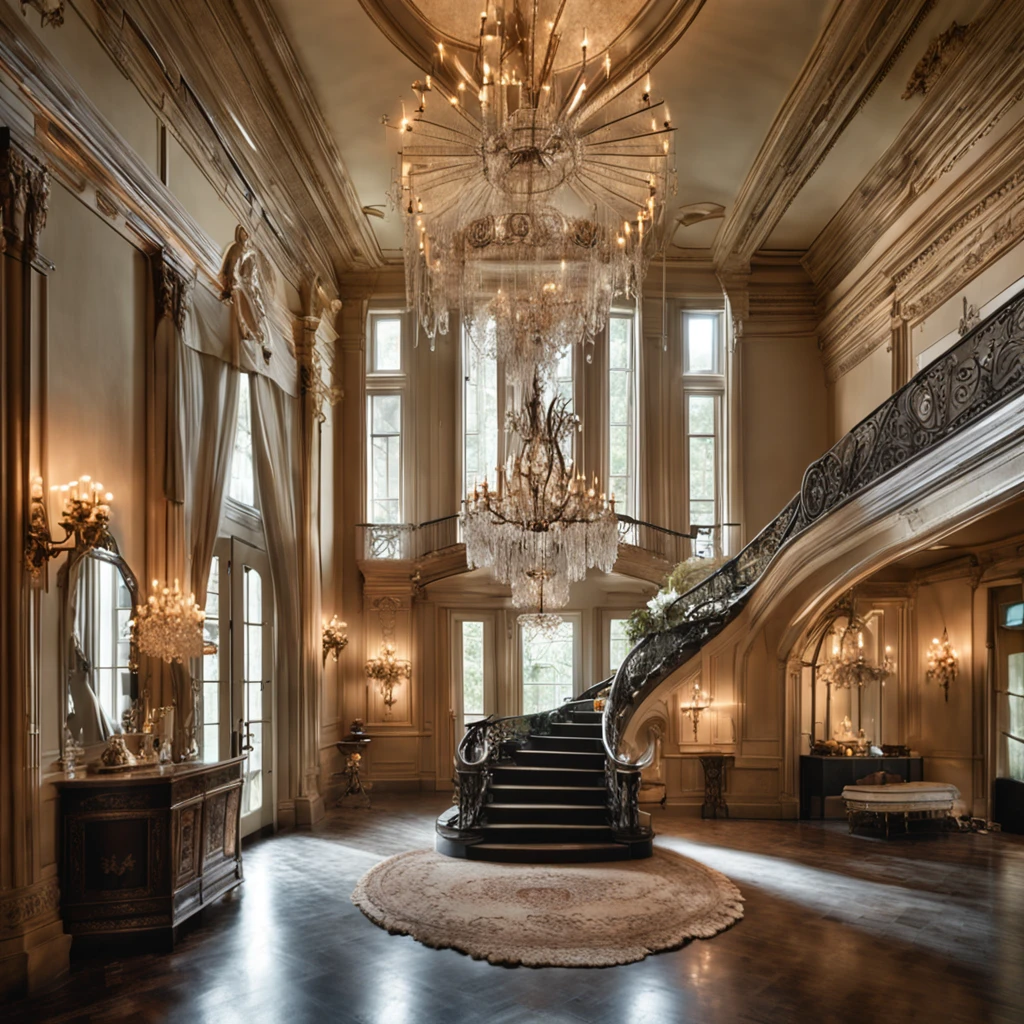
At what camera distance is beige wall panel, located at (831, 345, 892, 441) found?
1124 cm

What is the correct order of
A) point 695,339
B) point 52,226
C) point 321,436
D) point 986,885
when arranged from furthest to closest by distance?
point 695,339, point 321,436, point 986,885, point 52,226

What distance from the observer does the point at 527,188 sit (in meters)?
7.00

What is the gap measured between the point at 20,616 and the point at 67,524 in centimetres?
56

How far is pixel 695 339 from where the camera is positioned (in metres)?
14.0

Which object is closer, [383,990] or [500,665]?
[383,990]

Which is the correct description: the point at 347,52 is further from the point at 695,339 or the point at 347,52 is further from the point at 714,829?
the point at 714,829

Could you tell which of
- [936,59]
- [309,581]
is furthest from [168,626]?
[936,59]

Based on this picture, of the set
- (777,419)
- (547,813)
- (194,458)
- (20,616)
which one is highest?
(777,419)

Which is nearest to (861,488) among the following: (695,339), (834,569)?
(834,569)

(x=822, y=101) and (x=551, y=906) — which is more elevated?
(x=822, y=101)

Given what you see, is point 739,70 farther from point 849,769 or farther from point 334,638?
point 334,638

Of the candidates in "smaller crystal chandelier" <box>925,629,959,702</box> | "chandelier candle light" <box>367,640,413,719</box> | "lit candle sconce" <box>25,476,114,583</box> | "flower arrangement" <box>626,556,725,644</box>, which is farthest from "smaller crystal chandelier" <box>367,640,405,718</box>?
"lit candle sconce" <box>25,476,114,583</box>

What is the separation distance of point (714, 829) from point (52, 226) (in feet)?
27.0

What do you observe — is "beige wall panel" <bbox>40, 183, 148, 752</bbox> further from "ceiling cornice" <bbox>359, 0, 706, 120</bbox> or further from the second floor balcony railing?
the second floor balcony railing
